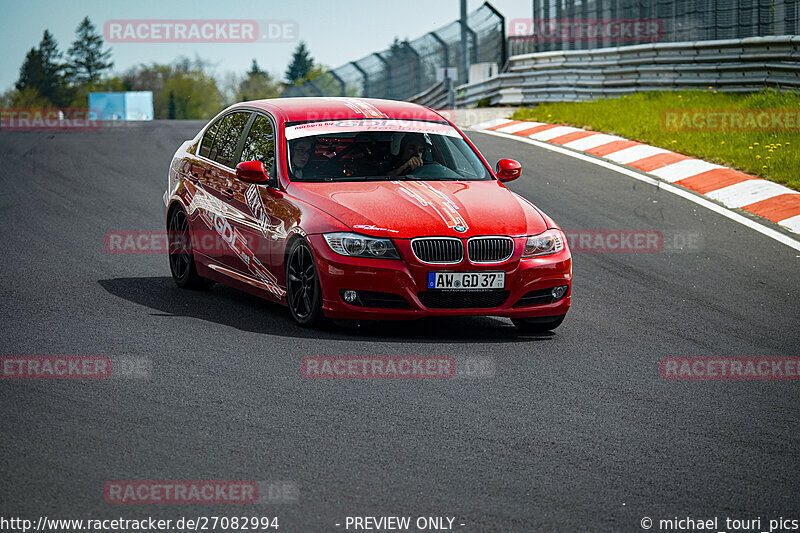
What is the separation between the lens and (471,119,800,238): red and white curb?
1270 cm

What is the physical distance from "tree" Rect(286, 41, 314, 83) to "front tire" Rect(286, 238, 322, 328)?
167 meters

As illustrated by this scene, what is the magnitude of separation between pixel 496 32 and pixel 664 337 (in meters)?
22.1

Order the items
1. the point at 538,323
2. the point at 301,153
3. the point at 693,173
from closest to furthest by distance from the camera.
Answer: the point at 538,323, the point at 301,153, the point at 693,173

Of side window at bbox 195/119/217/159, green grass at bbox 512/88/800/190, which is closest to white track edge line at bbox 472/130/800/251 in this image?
green grass at bbox 512/88/800/190

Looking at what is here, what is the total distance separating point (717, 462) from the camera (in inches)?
198

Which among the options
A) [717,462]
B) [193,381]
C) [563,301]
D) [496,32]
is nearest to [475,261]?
[563,301]

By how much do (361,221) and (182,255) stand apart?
8.99 ft

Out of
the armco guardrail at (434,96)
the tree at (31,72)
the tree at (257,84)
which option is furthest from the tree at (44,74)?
the armco guardrail at (434,96)

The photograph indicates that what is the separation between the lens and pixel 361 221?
7648 mm

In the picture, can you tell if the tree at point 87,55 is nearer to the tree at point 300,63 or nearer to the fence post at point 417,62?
the tree at point 300,63

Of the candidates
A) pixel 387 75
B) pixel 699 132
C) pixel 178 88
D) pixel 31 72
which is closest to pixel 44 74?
pixel 31 72
